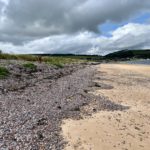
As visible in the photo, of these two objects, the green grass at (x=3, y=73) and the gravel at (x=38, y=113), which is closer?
the gravel at (x=38, y=113)

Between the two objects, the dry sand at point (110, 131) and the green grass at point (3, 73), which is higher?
the green grass at point (3, 73)

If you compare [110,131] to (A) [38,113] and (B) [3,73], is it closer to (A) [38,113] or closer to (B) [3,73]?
(A) [38,113]

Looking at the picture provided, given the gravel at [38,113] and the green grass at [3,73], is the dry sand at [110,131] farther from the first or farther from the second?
the green grass at [3,73]

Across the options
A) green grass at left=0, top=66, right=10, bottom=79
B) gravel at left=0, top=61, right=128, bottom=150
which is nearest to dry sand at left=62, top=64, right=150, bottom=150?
gravel at left=0, top=61, right=128, bottom=150

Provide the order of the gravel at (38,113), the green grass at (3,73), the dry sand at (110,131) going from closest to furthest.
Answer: the gravel at (38,113)
the dry sand at (110,131)
the green grass at (3,73)

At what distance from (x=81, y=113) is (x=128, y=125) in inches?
120

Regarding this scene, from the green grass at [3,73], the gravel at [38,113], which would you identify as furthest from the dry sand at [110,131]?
the green grass at [3,73]

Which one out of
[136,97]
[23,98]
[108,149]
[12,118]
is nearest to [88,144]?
[108,149]

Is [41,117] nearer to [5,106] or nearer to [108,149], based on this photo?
[5,106]

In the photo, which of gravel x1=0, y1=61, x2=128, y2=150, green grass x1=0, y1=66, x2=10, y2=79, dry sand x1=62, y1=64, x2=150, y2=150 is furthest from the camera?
green grass x1=0, y1=66, x2=10, y2=79

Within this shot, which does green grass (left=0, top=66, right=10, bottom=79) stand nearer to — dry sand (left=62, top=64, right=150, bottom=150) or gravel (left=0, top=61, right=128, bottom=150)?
gravel (left=0, top=61, right=128, bottom=150)

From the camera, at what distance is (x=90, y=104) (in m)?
21.8

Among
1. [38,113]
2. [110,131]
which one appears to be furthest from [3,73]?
[110,131]

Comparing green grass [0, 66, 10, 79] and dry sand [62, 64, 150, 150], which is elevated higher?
green grass [0, 66, 10, 79]
